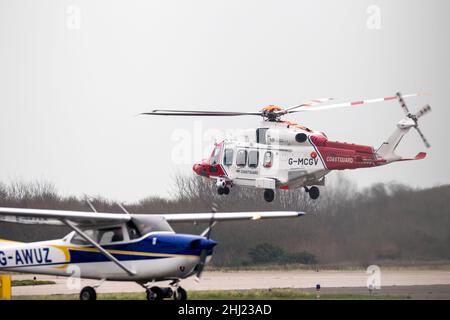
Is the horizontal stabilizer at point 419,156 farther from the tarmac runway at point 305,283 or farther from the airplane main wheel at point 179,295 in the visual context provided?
the airplane main wheel at point 179,295

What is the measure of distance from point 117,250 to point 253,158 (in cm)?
2250

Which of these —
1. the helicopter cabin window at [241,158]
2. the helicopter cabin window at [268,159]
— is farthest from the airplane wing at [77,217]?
the helicopter cabin window at [241,158]

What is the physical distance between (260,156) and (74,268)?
22239mm

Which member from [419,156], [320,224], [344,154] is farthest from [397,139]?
[320,224]

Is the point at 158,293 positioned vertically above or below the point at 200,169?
below

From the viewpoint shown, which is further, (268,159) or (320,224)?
(268,159)

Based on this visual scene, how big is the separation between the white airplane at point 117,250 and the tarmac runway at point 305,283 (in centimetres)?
465

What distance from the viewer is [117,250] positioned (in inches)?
1373

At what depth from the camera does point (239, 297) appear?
3738 cm

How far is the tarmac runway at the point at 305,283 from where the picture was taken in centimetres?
4075

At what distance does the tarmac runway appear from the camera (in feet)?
134

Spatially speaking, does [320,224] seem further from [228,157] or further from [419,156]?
[228,157]
